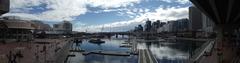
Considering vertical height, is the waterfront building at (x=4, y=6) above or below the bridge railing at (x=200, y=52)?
above

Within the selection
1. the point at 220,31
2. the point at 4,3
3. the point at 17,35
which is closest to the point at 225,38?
the point at 220,31

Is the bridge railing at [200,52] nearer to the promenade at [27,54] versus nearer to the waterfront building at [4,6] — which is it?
the promenade at [27,54]

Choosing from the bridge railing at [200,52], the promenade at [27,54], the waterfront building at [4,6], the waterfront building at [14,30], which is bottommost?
the bridge railing at [200,52]

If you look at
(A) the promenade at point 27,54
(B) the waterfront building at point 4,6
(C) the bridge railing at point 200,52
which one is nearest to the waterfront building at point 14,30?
(B) the waterfront building at point 4,6

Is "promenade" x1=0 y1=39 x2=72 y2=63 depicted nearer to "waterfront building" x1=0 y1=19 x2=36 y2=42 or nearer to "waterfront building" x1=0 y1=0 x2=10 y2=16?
"waterfront building" x1=0 y1=0 x2=10 y2=16

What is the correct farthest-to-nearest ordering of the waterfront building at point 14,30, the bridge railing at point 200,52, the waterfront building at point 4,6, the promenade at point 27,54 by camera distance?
1. the waterfront building at point 14,30
2. the waterfront building at point 4,6
3. the bridge railing at point 200,52
4. the promenade at point 27,54

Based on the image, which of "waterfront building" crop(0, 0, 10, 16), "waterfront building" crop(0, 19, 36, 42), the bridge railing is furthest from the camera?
"waterfront building" crop(0, 19, 36, 42)

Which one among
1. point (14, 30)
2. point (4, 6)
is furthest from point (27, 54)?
point (14, 30)

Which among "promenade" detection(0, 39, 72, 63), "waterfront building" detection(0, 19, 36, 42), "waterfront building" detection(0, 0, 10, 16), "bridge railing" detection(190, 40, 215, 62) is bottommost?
"bridge railing" detection(190, 40, 215, 62)

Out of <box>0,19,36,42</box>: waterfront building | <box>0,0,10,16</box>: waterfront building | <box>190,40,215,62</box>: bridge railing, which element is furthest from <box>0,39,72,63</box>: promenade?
<box>0,19,36,42</box>: waterfront building

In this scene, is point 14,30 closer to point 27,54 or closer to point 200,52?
point 200,52

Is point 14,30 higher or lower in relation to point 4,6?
lower

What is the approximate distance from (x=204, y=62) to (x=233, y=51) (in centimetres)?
475

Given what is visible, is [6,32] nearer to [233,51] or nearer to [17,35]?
[17,35]
